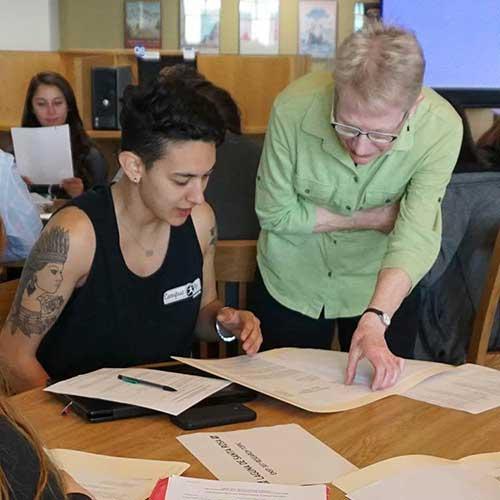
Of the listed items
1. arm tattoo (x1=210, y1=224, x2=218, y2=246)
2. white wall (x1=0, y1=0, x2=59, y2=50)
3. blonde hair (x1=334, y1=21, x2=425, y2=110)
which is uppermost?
white wall (x1=0, y1=0, x2=59, y2=50)

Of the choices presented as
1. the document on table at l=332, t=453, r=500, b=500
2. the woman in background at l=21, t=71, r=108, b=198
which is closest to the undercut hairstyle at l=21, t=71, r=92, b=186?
the woman in background at l=21, t=71, r=108, b=198

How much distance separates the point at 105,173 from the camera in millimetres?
4430

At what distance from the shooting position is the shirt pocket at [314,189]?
2.00 m

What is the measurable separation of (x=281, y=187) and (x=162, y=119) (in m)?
0.36

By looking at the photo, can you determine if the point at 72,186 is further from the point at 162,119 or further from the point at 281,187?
the point at 162,119

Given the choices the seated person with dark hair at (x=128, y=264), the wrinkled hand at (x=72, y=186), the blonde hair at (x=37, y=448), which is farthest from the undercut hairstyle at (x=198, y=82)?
the wrinkled hand at (x=72, y=186)

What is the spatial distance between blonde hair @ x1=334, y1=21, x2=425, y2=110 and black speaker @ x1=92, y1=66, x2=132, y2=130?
3241mm

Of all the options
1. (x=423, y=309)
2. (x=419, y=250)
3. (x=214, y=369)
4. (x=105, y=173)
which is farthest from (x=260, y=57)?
(x=214, y=369)

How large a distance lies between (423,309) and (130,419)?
1220mm

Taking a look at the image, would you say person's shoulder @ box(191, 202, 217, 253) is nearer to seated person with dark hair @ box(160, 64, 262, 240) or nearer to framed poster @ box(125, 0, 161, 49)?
seated person with dark hair @ box(160, 64, 262, 240)

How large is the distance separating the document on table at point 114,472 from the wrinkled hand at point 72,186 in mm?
2749

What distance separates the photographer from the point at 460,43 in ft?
13.4

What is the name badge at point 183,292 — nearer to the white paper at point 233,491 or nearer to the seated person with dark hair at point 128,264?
the seated person with dark hair at point 128,264

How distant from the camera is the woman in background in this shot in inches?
172
